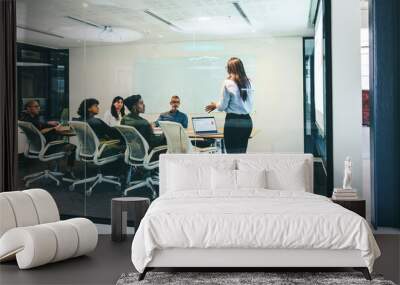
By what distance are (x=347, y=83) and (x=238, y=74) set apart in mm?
1249

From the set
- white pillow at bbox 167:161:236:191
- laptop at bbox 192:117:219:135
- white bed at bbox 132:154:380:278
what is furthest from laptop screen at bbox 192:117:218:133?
white bed at bbox 132:154:380:278

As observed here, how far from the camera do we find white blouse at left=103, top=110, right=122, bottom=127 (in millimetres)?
8328

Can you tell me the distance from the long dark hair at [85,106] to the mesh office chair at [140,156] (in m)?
0.40

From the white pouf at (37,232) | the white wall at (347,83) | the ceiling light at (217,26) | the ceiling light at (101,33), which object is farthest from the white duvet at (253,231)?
the ceiling light at (101,33)

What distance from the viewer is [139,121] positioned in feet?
27.2

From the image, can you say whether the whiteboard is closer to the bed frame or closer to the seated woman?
the seated woman

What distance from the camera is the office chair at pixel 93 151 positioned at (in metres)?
8.37

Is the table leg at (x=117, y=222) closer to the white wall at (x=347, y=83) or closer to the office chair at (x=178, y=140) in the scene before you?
the office chair at (x=178, y=140)

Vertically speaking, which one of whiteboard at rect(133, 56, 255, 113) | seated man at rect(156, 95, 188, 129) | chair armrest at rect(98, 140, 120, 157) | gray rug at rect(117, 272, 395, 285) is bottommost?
gray rug at rect(117, 272, 395, 285)

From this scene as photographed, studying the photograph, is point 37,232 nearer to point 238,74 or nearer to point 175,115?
point 175,115

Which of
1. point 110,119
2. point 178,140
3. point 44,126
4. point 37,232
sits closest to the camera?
point 37,232

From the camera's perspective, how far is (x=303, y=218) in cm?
525

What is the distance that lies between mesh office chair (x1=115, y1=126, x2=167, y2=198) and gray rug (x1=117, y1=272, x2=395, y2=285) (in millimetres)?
2906

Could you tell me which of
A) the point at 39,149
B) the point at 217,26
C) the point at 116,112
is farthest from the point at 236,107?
the point at 39,149
